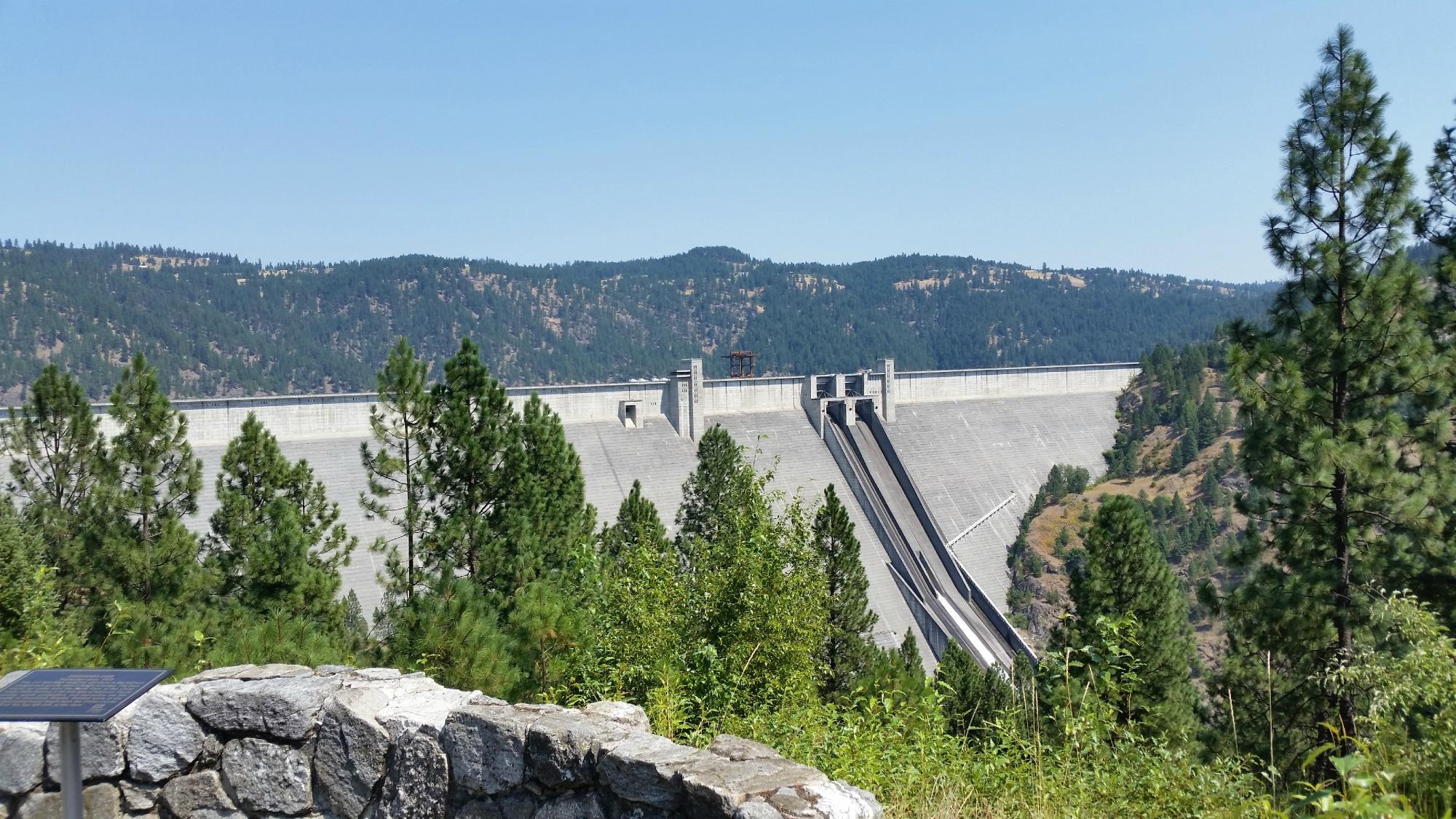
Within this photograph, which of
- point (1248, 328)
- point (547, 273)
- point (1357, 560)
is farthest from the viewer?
point (547, 273)

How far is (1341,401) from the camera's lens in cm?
924

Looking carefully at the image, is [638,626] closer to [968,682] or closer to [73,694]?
[73,694]

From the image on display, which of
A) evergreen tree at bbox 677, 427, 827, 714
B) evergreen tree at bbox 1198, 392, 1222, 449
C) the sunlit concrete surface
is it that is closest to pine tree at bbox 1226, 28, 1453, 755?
evergreen tree at bbox 677, 427, 827, 714

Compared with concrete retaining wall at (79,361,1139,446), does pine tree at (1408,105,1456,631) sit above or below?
above

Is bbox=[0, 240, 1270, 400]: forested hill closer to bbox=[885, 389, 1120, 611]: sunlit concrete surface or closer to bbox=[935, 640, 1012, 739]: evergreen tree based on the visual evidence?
bbox=[885, 389, 1120, 611]: sunlit concrete surface

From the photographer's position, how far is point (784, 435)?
134 ft

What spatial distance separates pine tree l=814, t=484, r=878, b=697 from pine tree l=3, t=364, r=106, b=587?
12.3 m

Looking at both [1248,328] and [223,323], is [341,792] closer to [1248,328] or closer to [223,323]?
[1248,328]

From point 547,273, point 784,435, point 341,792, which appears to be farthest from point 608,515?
point 547,273

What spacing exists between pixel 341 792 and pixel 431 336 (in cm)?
13997

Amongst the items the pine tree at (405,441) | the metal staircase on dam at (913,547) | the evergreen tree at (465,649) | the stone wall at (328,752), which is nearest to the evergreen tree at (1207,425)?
the metal staircase on dam at (913,547)

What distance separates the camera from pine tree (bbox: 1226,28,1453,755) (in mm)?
8859

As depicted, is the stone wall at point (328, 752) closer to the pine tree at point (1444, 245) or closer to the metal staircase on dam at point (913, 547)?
the pine tree at point (1444, 245)

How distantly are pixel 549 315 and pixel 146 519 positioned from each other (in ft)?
436
